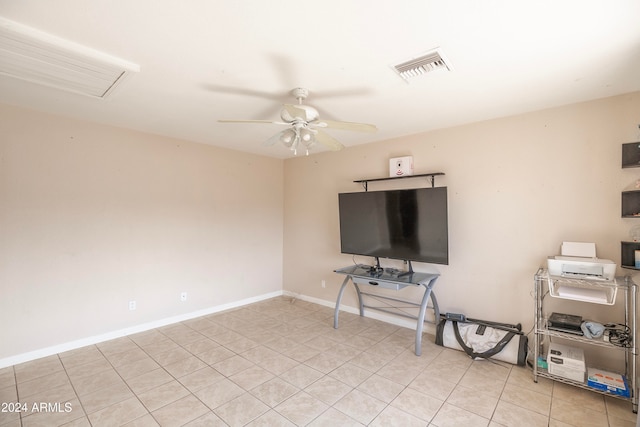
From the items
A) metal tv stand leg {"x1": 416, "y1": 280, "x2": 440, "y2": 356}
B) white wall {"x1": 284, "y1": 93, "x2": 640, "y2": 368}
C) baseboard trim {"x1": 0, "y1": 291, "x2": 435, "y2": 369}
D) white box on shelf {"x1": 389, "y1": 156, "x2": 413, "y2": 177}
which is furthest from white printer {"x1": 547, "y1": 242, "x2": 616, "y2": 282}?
white box on shelf {"x1": 389, "y1": 156, "x2": 413, "y2": 177}

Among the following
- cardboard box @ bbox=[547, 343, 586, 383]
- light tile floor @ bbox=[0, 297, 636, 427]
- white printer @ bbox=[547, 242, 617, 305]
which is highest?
white printer @ bbox=[547, 242, 617, 305]

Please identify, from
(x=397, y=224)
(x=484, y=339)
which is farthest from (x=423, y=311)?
(x=397, y=224)

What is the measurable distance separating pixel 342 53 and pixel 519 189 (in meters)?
2.33

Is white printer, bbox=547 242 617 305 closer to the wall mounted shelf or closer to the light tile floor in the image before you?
the light tile floor

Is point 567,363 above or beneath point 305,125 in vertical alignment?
beneath

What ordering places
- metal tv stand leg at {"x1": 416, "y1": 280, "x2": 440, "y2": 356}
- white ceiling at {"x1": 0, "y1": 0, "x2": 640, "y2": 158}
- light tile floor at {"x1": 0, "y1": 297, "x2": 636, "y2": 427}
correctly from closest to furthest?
white ceiling at {"x1": 0, "y1": 0, "x2": 640, "y2": 158} → light tile floor at {"x1": 0, "y1": 297, "x2": 636, "y2": 427} → metal tv stand leg at {"x1": 416, "y1": 280, "x2": 440, "y2": 356}

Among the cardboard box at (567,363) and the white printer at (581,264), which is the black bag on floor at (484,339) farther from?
the white printer at (581,264)

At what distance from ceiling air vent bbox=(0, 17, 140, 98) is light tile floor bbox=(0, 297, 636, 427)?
2.48 m

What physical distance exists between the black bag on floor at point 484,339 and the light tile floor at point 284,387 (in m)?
0.09

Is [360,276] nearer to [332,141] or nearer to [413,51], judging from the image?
[332,141]

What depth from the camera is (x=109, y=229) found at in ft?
11.2

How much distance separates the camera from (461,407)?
2.22m

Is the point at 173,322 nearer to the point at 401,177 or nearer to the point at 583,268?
the point at 401,177

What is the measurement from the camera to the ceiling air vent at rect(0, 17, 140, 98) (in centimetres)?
173
